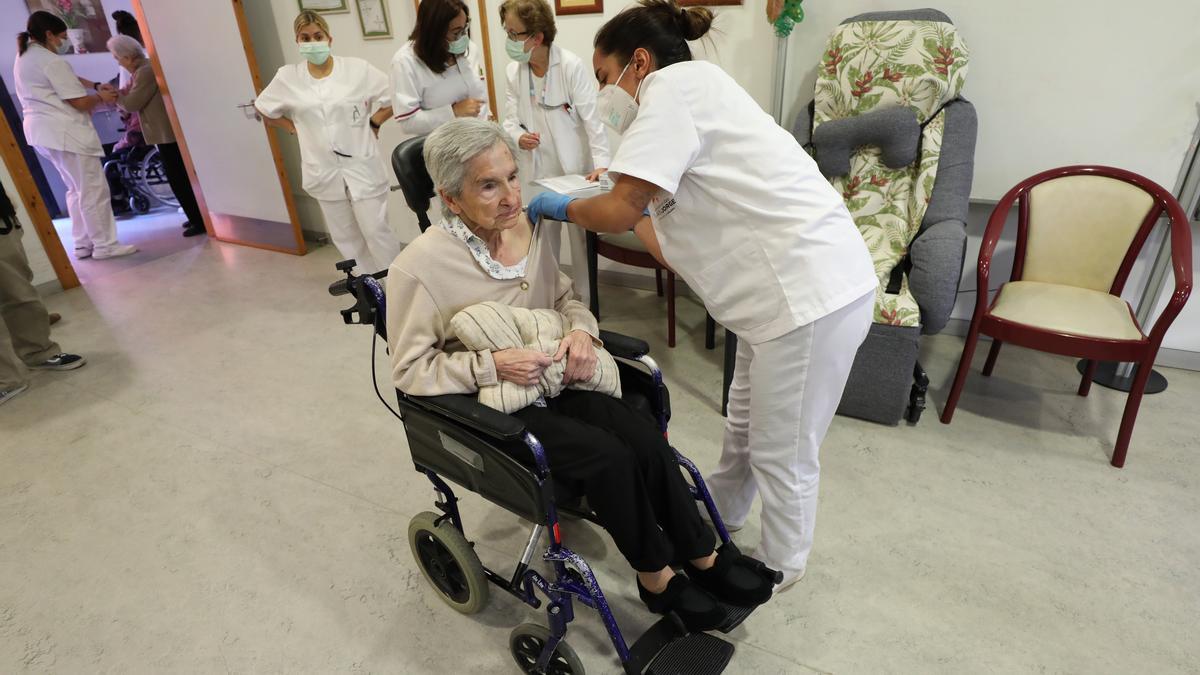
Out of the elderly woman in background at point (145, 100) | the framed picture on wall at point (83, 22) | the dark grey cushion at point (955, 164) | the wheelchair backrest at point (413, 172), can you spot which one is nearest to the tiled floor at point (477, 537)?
the dark grey cushion at point (955, 164)

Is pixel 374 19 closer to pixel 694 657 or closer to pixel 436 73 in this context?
pixel 436 73

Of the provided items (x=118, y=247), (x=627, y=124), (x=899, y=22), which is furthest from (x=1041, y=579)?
(x=118, y=247)

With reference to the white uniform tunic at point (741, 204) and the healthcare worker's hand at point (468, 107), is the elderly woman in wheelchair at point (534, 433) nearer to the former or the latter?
the white uniform tunic at point (741, 204)

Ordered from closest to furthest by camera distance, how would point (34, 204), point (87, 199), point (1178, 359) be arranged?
1. point (1178, 359)
2. point (34, 204)
3. point (87, 199)

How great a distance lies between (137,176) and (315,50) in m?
3.63

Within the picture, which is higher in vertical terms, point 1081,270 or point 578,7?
point 578,7

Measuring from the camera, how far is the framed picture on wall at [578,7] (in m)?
2.92

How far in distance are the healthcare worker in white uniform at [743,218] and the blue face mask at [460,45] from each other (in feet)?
5.32

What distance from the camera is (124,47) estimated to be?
429 cm

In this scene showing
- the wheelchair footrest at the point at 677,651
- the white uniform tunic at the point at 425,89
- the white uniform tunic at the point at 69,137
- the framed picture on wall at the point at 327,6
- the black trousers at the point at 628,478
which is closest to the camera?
the black trousers at the point at 628,478

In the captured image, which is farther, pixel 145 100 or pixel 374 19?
pixel 145 100

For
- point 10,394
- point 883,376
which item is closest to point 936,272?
point 883,376

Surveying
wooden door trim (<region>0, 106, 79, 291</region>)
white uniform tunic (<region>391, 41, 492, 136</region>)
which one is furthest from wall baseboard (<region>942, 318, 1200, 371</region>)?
wooden door trim (<region>0, 106, 79, 291</region>)

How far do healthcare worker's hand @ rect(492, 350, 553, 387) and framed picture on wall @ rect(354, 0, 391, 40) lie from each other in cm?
285
